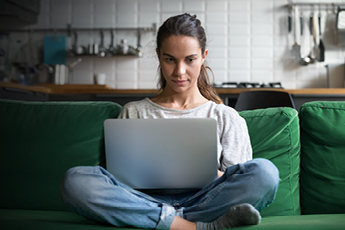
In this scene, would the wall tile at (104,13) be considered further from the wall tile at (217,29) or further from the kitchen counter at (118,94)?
the wall tile at (217,29)

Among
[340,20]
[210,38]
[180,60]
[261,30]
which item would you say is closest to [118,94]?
[210,38]

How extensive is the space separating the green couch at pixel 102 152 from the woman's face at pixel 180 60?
295 mm

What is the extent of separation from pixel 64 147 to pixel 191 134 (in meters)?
0.60

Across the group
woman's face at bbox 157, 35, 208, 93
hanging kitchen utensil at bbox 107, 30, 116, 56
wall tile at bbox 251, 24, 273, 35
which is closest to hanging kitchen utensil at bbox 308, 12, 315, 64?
wall tile at bbox 251, 24, 273, 35

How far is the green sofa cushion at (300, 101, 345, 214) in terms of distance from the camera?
1377 mm

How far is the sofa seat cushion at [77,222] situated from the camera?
1049 millimetres

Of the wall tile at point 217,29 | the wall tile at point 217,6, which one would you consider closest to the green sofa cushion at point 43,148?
the wall tile at point 217,29

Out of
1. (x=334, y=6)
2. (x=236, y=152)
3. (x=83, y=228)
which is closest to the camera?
(x=83, y=228)

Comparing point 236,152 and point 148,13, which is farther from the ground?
point 148,13

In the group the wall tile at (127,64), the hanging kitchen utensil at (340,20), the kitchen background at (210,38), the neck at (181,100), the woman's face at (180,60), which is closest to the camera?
the woman's face at (180,60)

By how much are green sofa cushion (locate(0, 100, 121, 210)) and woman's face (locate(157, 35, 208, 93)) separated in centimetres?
31

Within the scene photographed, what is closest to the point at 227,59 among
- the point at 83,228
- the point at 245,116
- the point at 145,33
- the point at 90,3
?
the point at 145,33

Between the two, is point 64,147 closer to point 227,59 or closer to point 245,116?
point 245,116

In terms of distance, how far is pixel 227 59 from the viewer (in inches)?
164
